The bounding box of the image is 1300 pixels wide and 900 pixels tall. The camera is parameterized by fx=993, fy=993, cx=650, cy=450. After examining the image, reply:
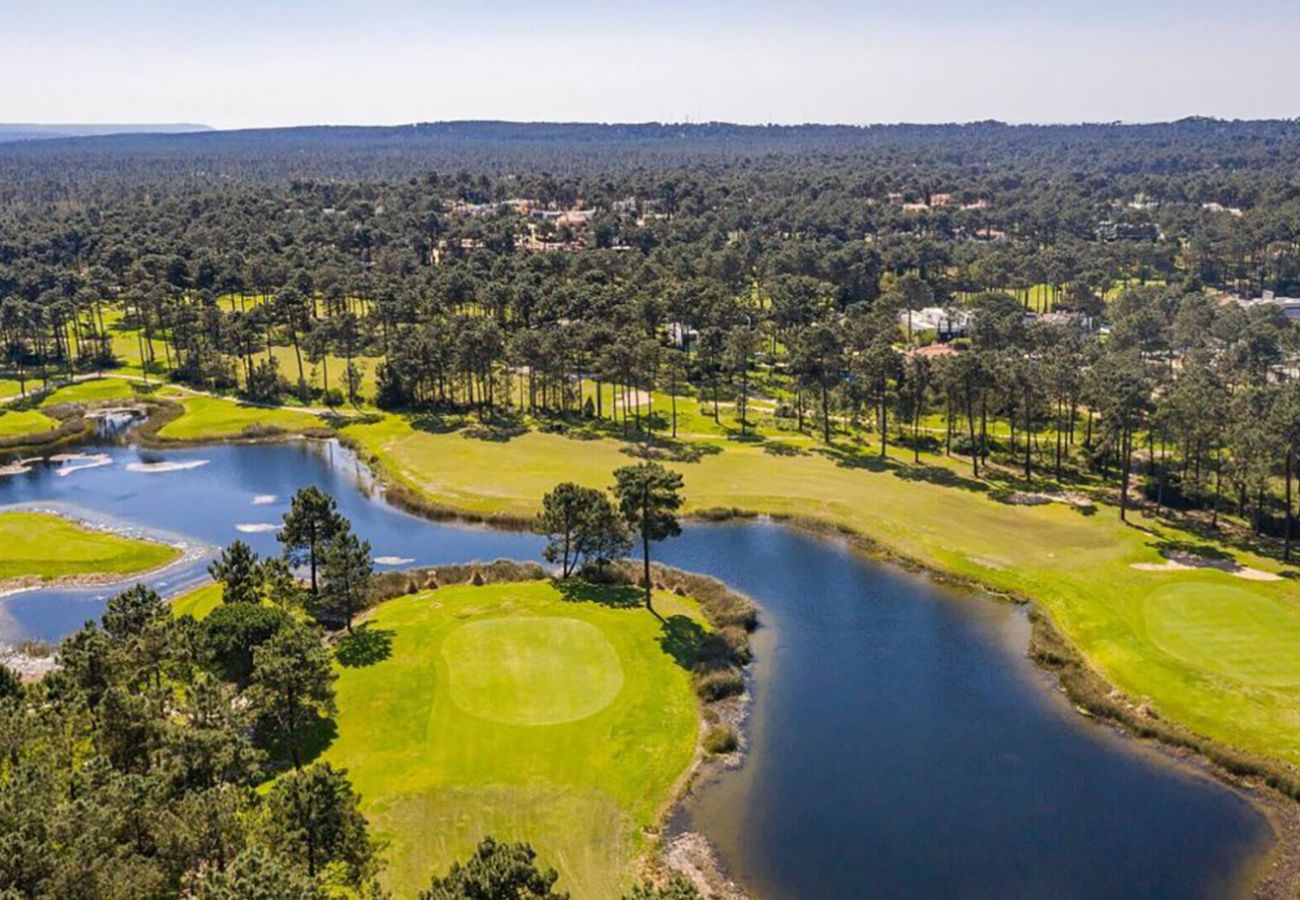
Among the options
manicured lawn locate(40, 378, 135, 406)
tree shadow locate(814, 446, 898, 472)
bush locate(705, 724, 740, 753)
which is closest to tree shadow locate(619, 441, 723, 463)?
tree shadow locate(814, 446, 898, 472)

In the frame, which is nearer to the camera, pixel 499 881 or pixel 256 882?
pixel 256 882

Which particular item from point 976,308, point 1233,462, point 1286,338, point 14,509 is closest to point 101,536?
point 14,509

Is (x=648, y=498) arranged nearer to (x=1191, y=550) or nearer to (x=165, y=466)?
(x=1191, y=550)

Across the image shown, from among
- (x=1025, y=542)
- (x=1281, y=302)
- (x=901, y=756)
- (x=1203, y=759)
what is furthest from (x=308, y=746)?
(x=1281, y=302)

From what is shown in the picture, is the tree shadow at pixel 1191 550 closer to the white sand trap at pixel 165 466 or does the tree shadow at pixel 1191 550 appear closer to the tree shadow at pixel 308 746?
the tree shadow at pixel 308 746

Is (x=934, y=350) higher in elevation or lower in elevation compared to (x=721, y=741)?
higher

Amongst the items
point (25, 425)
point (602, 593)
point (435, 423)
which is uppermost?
point (25, 425)
